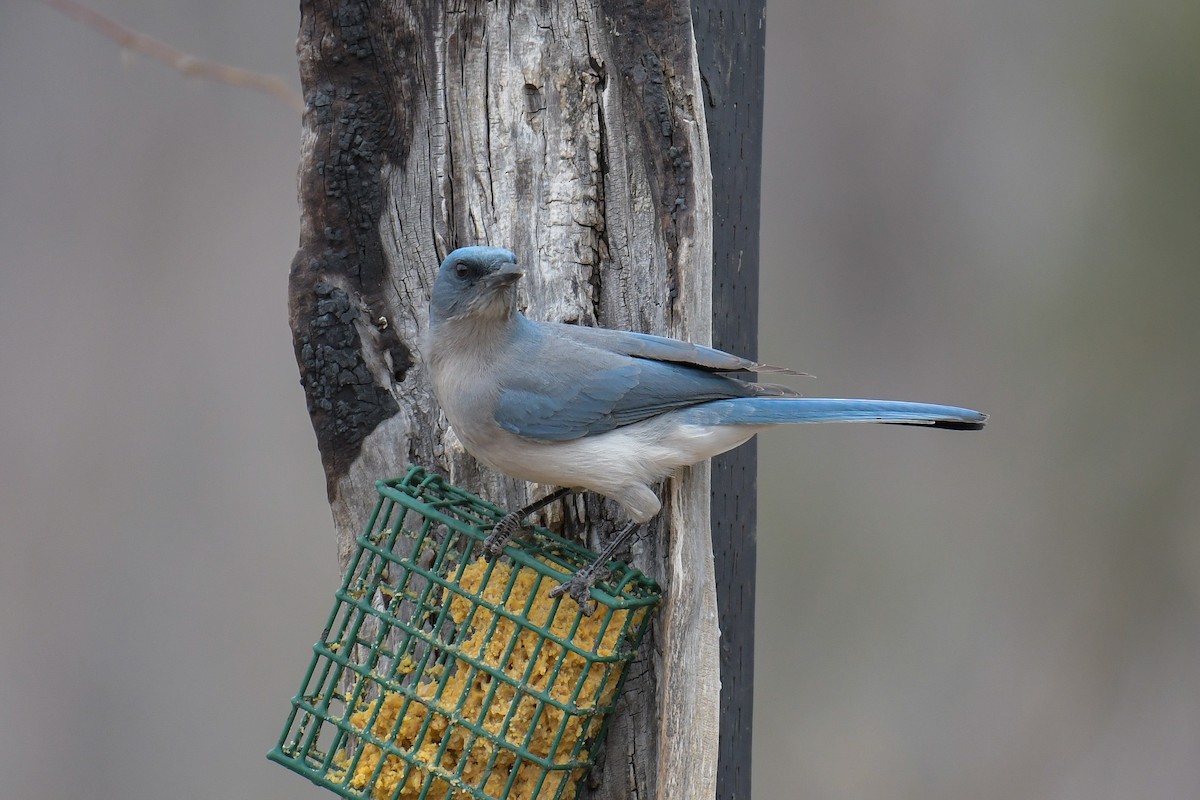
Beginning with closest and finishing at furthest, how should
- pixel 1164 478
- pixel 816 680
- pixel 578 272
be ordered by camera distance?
pixel 578 272 → pixel 1164 478 → pixel 816 680

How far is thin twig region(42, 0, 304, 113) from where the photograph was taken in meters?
4.13

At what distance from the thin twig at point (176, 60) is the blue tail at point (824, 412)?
1710mm

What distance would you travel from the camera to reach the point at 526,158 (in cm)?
380

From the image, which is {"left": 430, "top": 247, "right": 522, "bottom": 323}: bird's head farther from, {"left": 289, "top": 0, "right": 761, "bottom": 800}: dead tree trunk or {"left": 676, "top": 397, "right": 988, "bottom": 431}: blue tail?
{"left": 676, "top": 397, "right": 988, "bottom": 431}: blue tail

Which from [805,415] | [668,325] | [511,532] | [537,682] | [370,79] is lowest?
[537,682]

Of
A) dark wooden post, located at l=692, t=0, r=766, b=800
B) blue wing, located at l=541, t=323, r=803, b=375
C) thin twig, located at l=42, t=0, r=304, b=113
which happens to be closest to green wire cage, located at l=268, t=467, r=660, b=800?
dark wooden post, located at l=692, t=0, r=766, b=800

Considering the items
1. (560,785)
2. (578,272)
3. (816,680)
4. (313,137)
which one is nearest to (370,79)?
(313,137)

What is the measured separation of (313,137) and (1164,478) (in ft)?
15.0

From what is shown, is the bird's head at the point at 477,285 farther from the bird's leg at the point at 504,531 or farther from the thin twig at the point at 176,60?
the thin twig at the point at 176,60

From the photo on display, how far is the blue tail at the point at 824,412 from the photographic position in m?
3.24

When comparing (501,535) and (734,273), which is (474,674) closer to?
(501,535)

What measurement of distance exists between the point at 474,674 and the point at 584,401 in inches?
31.5

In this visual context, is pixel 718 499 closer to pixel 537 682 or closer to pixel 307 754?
pixel 537 682

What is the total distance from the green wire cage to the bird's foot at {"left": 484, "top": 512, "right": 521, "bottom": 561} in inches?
1.0
